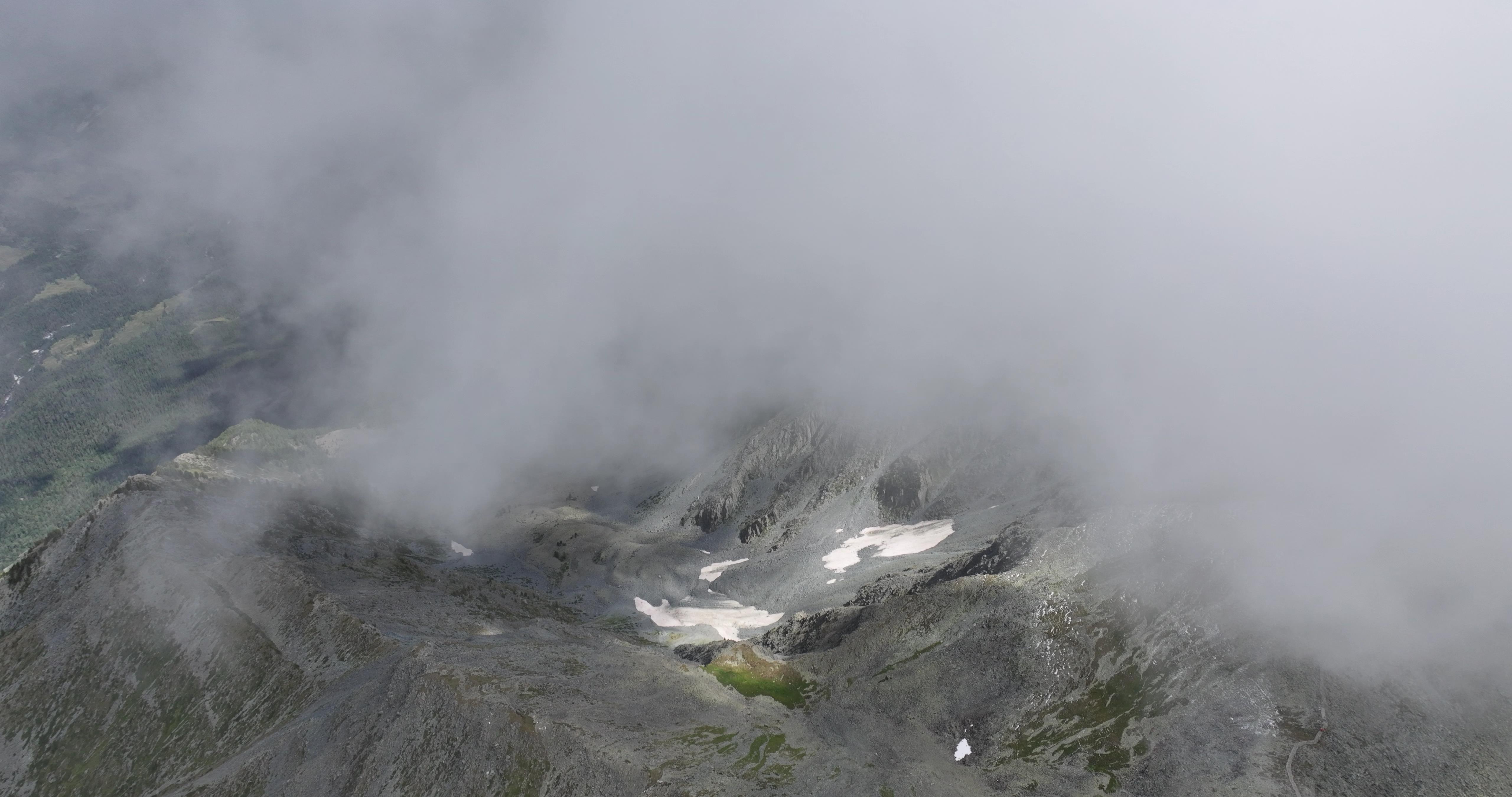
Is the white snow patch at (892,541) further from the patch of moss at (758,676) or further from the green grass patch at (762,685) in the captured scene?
the green grass patch at (762,685)

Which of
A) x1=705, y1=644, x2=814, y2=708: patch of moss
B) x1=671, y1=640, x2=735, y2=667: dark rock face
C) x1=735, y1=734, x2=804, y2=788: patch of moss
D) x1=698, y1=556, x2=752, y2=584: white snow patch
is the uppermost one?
x1=735, y1=734, x2=804, y2=788: patch of moss

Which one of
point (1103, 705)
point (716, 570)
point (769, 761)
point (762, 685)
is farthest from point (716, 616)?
point (1103, 705)

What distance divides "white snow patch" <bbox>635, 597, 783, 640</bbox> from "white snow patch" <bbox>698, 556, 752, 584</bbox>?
10276mm

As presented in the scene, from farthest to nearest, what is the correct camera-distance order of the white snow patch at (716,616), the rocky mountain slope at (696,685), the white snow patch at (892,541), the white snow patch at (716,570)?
the white snow patch at (716,570)
the white snow patch at (892,541)
the white snow patch at (716,616)
the rocky mountain slope at (696,685)

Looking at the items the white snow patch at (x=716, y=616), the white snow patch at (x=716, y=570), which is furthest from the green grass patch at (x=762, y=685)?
the white snow patch at (x=716, y=570)

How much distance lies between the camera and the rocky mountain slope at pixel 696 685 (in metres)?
79.9

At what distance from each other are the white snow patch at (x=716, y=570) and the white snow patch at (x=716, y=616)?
10276 mm

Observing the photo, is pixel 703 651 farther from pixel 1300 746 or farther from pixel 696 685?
pixel 1300 746

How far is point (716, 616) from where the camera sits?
164 metres

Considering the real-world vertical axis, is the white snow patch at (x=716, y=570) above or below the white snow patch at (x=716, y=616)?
above

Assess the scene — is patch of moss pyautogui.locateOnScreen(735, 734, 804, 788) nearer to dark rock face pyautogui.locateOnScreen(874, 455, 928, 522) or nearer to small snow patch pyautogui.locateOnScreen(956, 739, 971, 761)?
small snow patch pyautogui.locateOnScreen(956, 739, 971, 761)

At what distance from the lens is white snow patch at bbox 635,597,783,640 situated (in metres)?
158

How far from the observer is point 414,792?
79.0 meters

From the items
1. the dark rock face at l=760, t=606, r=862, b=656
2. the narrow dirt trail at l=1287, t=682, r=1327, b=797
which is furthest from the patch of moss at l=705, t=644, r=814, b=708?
the narrow dirt trail at l=1287, t=682, r=1327, b=797
